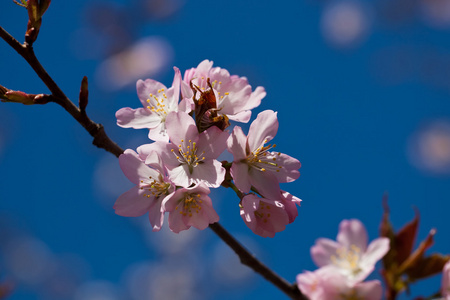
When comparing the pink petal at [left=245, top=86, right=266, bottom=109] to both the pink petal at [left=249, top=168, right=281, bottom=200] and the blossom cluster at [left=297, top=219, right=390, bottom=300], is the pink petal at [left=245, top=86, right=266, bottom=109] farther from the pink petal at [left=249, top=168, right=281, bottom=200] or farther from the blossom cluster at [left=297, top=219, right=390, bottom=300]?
the blossom cluster at [left=297, top=219, right=390, bottom=300]

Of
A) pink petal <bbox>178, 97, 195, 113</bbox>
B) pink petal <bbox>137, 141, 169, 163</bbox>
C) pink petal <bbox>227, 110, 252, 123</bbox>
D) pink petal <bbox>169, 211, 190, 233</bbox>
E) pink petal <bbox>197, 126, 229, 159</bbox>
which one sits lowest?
pink petal <bbox>169, 211, 190, 233</bbox>

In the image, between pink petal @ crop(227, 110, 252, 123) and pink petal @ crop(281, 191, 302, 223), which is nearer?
pink petal @ crop(281, 191, 302, 223)

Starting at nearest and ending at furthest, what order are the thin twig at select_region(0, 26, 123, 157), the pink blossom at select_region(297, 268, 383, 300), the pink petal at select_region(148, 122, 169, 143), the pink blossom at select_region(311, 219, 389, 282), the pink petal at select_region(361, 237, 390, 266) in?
the thin twig at select_region(0, 26, 123, 157), the pink petal at select_region(148, 122, 169, 143), the pink blossom at select_region(297, 268, 383, 300), the pink petal at select_region(361, 237, 390, 266), the pink blossom at select_region(311, 219, 389, 282)

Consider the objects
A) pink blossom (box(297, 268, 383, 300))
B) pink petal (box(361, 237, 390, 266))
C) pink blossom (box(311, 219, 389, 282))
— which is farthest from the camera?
pink blossom (box(311, 219, 389, 282))

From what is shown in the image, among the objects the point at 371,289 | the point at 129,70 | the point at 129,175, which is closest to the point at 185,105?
the point at 129,175

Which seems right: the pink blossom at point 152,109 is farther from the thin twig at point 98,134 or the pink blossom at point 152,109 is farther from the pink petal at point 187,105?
the thin twig at point 98,134

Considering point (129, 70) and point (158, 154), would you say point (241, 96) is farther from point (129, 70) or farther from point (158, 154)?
point (129, 70)

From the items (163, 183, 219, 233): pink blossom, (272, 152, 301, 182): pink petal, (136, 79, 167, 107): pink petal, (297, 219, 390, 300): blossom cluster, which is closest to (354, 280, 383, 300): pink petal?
(297, 219, 390, 300): blossom cluster
